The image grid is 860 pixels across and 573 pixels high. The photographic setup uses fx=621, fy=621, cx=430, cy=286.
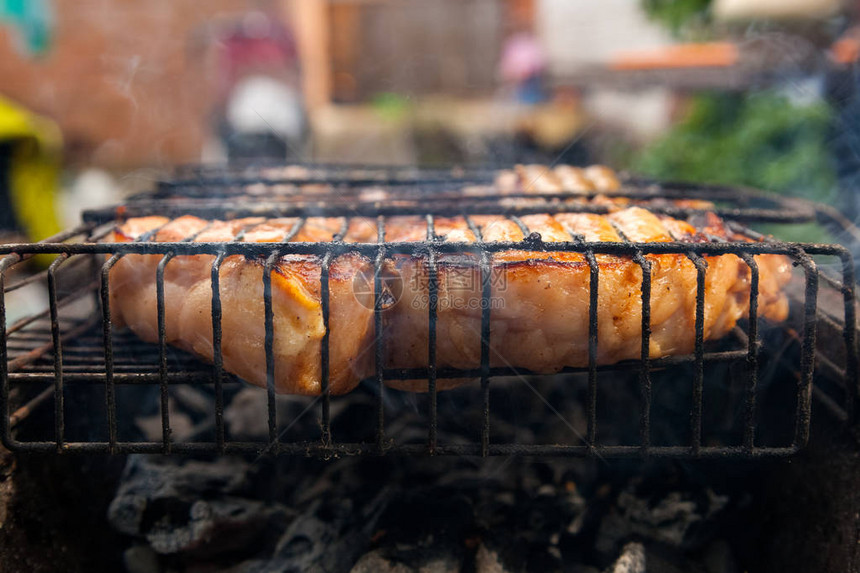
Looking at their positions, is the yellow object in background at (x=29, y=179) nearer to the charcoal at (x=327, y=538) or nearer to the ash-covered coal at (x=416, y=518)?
the ash-covered coal at (x=416, y=518)

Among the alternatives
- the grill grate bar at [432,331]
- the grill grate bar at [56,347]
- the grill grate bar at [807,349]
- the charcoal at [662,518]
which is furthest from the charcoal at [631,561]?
the grill grate bar at [56,347]

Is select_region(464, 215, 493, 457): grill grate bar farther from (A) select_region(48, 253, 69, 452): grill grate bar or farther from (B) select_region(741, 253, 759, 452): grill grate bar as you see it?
(A) select_region(48, 253, 69, 452): grill grate bar

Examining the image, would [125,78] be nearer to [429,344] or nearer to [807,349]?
[429,344]

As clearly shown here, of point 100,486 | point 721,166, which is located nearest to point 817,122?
point 721,166

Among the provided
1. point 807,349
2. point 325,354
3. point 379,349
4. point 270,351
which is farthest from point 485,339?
point 807,349

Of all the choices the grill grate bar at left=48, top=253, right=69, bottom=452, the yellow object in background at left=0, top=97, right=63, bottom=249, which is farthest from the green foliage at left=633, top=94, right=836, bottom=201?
the yellow object in background at left=0, top=97, right=63, bottom=249

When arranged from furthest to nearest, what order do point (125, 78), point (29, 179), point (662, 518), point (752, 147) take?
point (125, 78) → point (752, 147) → point (29, 179) → point (662, 518)
